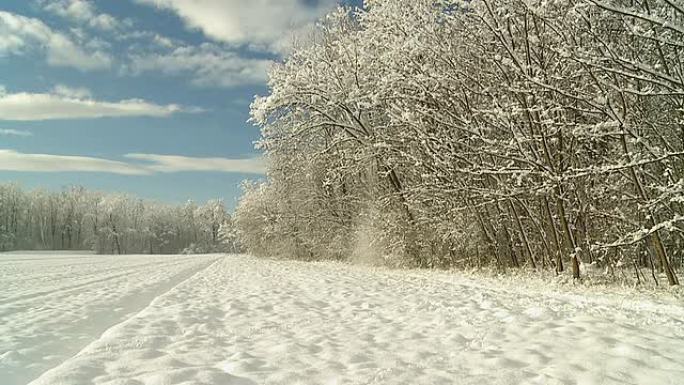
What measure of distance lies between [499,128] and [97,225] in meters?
93.1

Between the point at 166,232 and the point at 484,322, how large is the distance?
108070mm

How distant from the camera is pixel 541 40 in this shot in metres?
12.1

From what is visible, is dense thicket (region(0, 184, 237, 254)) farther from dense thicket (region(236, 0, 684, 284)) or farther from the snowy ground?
the snowy ground

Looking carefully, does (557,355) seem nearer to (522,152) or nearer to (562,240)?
(522,152)

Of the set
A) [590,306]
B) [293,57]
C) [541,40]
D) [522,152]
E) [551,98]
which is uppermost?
[293,57]

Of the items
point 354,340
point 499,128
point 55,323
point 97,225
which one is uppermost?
point 97,225

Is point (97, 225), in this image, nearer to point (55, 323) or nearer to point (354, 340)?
point (55, 323)

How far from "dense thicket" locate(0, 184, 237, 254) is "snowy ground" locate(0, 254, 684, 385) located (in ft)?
205

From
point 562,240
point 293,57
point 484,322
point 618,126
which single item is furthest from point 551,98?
point 293,57

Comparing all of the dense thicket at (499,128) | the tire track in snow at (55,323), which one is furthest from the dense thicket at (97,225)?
the tire track in snow at (55,323)

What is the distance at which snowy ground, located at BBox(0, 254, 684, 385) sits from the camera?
4535 millimetres

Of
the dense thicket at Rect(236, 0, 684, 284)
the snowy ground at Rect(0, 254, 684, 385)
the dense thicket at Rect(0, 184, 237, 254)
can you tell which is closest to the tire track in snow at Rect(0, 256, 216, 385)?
the snowy ground at Rect(0, 254, 684, 385)

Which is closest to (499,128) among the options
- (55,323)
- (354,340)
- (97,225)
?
(354,340)

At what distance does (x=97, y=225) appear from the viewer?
91062mm
